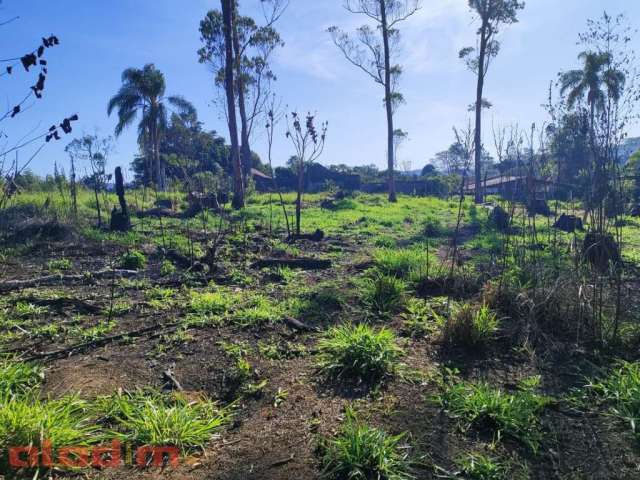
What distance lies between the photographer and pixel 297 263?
22.4 ft

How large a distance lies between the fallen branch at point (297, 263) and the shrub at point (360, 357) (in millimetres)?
3345

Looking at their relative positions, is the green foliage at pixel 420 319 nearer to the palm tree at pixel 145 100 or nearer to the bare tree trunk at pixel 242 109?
the bare tree trunk at pixel 242 109

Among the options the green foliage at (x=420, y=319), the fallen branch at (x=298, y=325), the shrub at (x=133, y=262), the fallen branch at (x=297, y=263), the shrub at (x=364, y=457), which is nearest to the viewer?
the shrub at (x=364, y=457)

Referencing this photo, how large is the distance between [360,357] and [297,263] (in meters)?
3.74

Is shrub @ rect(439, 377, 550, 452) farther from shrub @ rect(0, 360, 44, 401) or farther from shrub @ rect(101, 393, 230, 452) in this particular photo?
shrub @ rect(0, 360, 44, 401)

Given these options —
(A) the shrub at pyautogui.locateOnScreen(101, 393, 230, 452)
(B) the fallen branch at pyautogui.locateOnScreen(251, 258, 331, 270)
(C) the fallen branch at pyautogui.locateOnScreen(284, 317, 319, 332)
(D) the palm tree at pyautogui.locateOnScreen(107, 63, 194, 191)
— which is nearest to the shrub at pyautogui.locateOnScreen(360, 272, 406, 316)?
(C) the fallen branch at pyautogui.locateOnScreen(284, 317, 319, 332)

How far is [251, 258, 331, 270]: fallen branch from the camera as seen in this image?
Answer: 6.75m

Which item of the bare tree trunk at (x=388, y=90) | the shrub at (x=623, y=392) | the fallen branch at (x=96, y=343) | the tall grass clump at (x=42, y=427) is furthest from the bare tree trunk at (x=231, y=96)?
the shrub at (x=623, y=392)

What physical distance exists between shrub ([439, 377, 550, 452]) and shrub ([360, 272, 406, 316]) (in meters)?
1.71

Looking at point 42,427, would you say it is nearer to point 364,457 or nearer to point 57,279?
point 364,457

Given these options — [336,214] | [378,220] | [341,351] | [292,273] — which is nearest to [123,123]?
[336,214]

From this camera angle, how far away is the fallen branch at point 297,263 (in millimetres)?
6753

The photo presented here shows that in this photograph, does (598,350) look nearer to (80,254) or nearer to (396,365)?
(396,365)

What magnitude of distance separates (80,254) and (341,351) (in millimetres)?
5910
